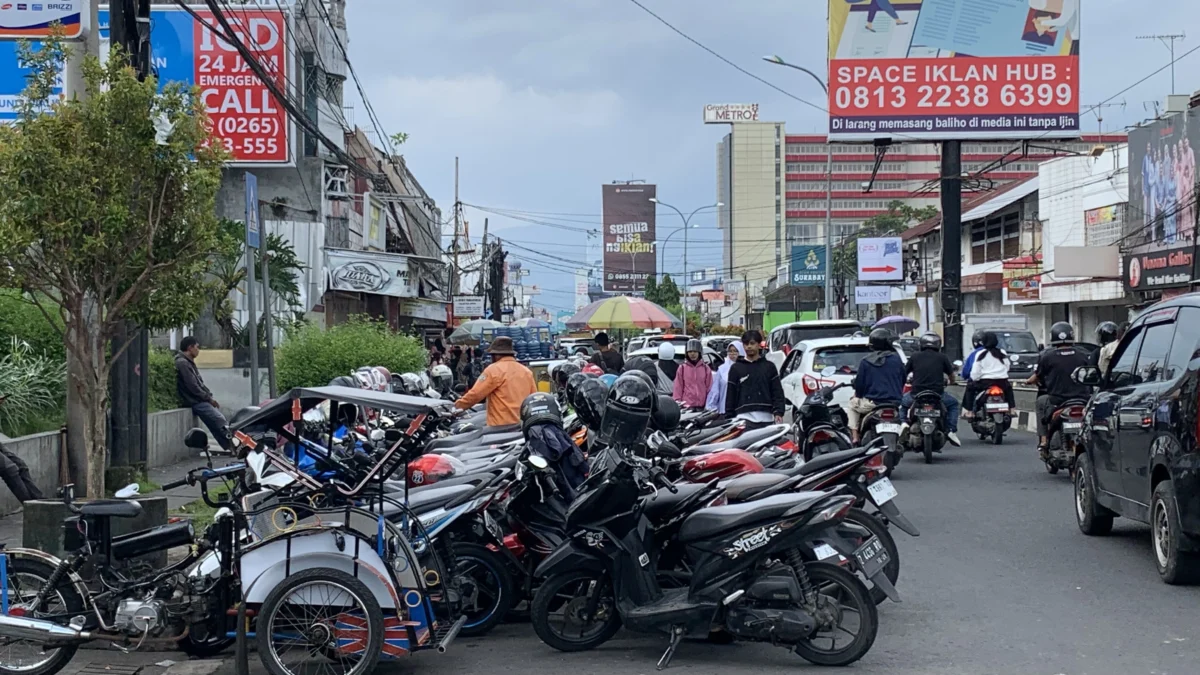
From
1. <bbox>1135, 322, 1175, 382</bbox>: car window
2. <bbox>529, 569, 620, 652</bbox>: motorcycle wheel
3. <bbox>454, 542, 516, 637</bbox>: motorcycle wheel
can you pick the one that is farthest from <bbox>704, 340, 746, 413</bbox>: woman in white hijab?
<bbox>529, 569, 620, 652</bbox>: motorcycle wheel

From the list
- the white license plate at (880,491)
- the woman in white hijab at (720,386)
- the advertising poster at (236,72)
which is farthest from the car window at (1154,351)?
the advertising poster at (236,72)

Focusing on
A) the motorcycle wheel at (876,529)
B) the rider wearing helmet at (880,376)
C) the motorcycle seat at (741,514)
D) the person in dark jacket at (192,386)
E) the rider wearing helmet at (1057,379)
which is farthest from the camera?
the person in dark jacket at (192,386)

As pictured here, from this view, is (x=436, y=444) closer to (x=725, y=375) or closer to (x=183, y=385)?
(x=725, y=375)

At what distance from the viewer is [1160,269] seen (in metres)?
29.5

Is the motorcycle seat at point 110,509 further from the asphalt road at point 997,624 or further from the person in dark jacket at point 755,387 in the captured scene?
the person in dark jacket at point 755,387

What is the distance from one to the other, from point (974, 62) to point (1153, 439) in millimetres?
25522

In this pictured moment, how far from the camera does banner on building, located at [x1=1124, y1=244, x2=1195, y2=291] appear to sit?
2794 centimetres

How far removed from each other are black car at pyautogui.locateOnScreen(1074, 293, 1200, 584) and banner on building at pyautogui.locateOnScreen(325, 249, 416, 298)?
22.4 m

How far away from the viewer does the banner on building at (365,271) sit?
101 ft

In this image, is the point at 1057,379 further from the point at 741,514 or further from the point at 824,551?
the point at 741,514

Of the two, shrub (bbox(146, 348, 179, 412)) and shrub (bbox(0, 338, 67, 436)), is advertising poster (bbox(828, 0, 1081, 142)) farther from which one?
shrub (bbox(0, 338, 67, 436))

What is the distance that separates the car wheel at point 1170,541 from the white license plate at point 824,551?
9.35ft

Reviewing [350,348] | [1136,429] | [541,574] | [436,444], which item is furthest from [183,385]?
[1136,429]

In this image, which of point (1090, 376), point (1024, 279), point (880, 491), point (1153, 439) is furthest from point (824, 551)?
point (1024, 279)
